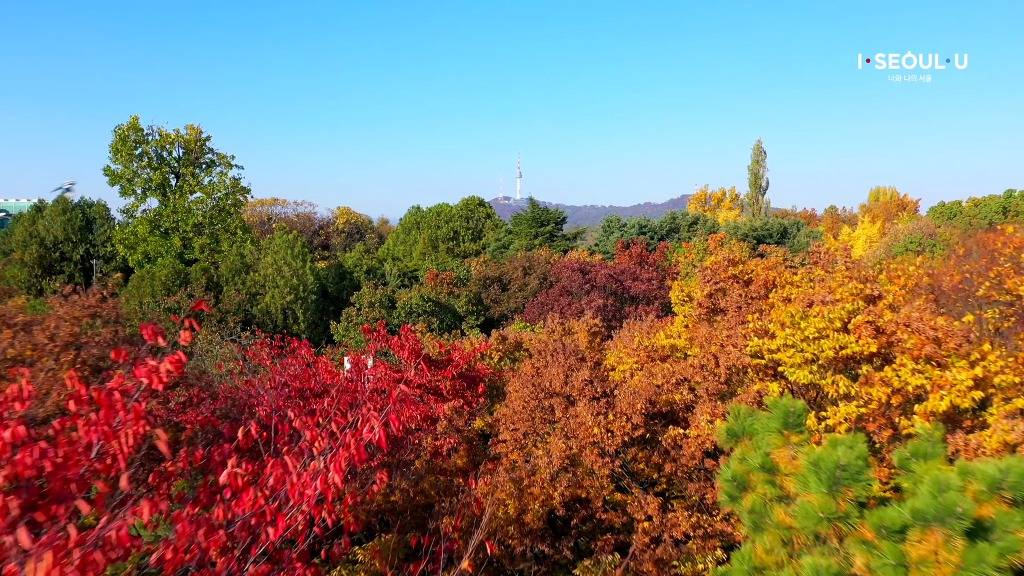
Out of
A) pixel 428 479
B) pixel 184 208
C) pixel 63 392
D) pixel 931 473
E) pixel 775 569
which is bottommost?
pixel 428 479

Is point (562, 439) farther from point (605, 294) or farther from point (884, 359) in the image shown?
point (605, 294)

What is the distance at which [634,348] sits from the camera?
1236 cm

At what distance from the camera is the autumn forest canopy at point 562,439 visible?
4.18 metres

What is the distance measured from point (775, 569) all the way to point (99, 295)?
890 cm

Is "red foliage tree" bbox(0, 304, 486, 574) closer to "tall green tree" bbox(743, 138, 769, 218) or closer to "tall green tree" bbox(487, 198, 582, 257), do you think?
"tall green tree" bbox(487, 198, 582, 257)

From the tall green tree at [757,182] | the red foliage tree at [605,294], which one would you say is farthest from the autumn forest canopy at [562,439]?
the tall green tree at [757,182]

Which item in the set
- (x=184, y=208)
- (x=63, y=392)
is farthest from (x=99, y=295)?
(x=184, y=208)

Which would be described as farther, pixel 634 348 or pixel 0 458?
pixel 634 348

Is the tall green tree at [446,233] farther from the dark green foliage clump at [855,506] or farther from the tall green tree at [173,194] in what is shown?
the dark green foliage clump at [855,506]

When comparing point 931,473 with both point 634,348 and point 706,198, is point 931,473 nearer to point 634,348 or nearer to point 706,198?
point 634,348

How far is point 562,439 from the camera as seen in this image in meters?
9.80

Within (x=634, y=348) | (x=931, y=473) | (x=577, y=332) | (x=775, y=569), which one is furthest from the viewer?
(x=577, y=332)

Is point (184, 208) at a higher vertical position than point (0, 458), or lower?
higher

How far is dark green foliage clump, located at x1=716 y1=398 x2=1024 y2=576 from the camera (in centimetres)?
349
